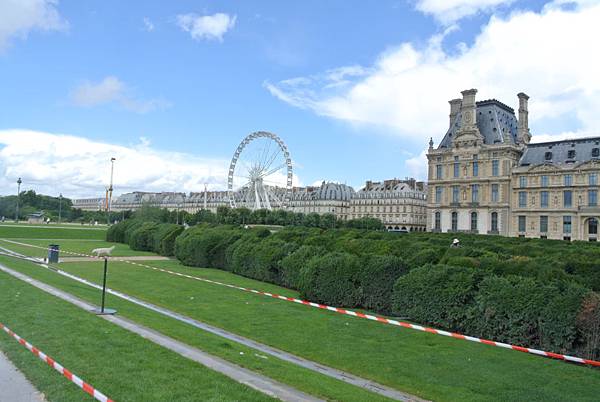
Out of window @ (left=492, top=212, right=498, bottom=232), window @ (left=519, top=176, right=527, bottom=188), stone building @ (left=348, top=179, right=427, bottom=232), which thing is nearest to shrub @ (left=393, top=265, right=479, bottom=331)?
window @ (left=519, top=176, right=527, bottom=188)

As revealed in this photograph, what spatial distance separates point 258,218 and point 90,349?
3175 inches

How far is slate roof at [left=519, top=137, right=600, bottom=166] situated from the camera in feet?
211

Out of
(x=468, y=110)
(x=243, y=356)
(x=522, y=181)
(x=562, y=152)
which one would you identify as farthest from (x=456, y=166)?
(x=243, y=356)

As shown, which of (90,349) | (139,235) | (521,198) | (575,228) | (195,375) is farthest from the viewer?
(521,198)

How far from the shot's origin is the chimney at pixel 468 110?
246 ft

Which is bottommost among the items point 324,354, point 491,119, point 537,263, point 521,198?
point 324,354

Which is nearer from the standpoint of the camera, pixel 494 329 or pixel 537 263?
pixel 494 329

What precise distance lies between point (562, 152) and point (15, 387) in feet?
237

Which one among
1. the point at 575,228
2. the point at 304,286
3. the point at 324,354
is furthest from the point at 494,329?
the point at 575,228

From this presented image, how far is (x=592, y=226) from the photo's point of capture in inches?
2489

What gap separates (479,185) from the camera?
73.8m

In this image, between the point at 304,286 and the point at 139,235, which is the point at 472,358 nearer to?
the point at 304,286

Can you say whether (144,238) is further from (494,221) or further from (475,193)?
(494,221)

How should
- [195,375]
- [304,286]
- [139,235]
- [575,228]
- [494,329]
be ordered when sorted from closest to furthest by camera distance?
1. [195,375]
2. [494,329]
3. [304,286]
4. [139,235]
5. [575,228]
